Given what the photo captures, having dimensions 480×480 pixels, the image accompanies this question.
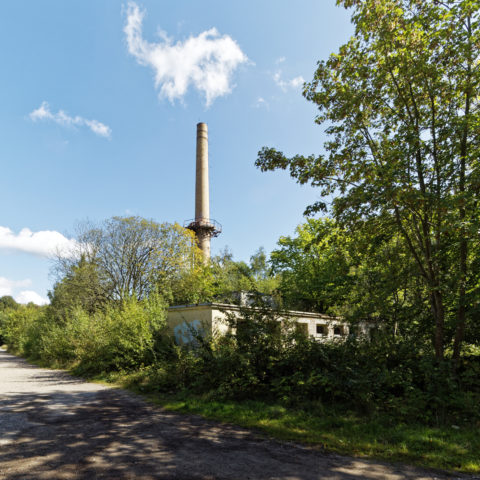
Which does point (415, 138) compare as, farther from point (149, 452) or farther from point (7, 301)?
point (7, 301)

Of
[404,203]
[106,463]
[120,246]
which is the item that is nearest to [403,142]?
[404,203]

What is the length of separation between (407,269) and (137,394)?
885cm

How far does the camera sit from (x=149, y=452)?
5.17m

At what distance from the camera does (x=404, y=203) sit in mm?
7824

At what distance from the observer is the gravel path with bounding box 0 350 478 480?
4.43 metres

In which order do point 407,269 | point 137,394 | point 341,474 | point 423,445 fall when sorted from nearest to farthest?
point 341,474
point 423,445
point 407,269
point 137,394

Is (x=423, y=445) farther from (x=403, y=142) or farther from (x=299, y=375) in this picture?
(x=403, y=142)

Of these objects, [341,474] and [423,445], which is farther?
[423,445]

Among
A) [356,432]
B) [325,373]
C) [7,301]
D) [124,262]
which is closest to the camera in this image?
[356,432]

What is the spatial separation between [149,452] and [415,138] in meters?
8.36

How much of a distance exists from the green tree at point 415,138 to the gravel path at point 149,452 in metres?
5.02

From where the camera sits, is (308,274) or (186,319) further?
(308,274)

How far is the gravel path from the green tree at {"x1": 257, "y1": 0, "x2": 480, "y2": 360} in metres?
5.02

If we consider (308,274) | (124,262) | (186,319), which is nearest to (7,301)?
(124,262)
